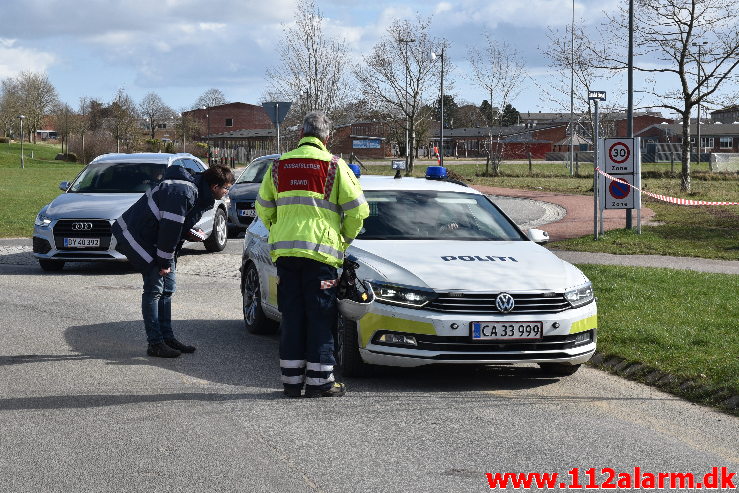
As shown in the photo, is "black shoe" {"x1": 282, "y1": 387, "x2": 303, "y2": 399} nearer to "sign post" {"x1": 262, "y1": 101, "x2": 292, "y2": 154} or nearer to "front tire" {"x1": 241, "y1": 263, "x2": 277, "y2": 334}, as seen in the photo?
"front tire" {"x1": 241, "y1": 263, "x2": 277, "y2": 334}

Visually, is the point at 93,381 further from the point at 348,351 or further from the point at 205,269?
the point at 205,269

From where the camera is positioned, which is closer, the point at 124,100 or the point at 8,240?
the point at 8,240

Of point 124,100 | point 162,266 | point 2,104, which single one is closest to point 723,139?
point 124,100

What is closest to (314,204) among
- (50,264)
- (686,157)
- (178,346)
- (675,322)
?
(178,346)

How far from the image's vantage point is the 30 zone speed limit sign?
20.5 meters

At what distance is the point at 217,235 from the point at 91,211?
12.5 feet

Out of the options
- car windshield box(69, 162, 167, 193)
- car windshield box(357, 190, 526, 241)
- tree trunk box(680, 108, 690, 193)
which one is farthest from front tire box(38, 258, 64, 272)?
tree trunk box(680, 108, 690, 193)

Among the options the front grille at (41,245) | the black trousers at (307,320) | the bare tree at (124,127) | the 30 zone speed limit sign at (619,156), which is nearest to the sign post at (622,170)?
the 30 zone speed limit sign at (619,156)

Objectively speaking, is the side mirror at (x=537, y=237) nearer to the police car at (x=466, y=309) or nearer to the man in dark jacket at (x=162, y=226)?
the police car at (x=466, y=309)

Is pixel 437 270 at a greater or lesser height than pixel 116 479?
greater

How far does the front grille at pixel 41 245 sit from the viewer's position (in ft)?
51.6

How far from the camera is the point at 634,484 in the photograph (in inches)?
212

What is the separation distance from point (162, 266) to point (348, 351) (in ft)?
6.37

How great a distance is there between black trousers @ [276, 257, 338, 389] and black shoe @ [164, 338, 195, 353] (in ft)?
6.77
